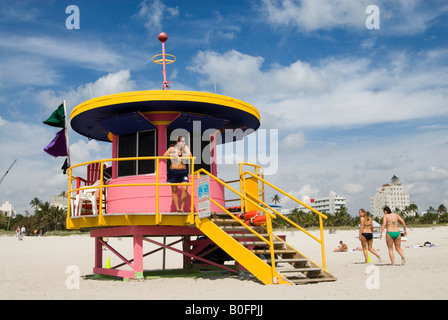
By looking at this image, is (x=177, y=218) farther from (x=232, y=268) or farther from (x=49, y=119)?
(x=49, y=119)

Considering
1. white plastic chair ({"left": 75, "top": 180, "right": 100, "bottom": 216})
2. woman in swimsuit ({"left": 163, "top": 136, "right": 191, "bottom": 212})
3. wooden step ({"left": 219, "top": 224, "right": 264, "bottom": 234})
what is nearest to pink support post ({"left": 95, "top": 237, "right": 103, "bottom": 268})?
white plastic chair ({"left": 75, "top": 180, "right": 100, "bottom": 216})

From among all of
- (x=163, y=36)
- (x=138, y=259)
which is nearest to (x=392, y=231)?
(x=138, y=259)

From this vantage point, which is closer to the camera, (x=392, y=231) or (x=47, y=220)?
(x=392, y=231)

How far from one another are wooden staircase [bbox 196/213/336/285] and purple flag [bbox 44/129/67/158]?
18.3ft

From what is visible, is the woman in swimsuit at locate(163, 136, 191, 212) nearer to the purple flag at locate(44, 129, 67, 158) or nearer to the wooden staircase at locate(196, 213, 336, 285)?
the wooden staircase at locate(196, 213, 336, 285)

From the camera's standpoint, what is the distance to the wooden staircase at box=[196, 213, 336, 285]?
927cm

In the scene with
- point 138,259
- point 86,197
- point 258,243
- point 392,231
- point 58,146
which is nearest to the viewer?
point 258,243

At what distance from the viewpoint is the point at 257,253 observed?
977 cm

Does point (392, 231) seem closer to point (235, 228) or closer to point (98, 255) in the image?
point (235, 228)

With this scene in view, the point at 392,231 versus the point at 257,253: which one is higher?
the point at 392,231

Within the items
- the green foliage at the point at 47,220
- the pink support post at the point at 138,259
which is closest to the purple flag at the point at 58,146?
the pink support post at the point at 138,259

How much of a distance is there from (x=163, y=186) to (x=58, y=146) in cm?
421

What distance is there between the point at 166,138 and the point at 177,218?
237cm

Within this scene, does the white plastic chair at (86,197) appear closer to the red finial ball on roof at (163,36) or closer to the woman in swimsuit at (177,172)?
the woman in swimsuit at (177,172)
